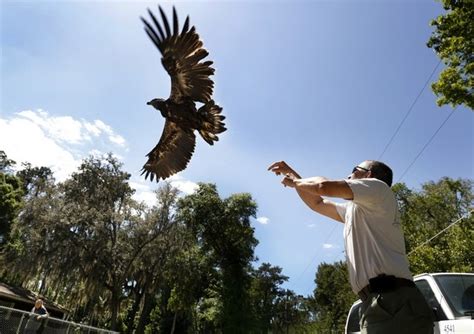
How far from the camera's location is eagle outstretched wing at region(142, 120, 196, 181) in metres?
7.21

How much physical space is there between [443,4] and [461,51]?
58.5 inches

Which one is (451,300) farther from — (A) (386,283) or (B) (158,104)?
(B) (158,104)

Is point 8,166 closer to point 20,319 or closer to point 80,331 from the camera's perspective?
point 80,331

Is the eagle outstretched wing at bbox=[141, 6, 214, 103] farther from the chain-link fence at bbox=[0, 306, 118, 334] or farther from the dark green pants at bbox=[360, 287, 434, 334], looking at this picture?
the chain-link fence at bbox=[0, 306, 118, 334]

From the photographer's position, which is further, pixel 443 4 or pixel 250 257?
pixel 250 257

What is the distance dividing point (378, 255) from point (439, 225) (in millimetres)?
28764

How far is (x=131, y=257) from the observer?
27.3 metres

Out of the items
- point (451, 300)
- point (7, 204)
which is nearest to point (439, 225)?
point (451, 300)

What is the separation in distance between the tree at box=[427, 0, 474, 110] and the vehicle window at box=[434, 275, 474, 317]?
898 cm

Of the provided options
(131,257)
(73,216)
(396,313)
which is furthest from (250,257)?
(396,313)

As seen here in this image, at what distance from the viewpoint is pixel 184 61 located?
6223mm

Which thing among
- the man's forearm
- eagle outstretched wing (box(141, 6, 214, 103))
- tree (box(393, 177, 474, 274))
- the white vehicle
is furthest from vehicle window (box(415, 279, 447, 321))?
tree (box(393, 177, 474, 274))

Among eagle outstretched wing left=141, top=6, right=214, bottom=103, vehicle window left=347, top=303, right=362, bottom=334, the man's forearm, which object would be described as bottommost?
vehicle window left=347, top=303, right=362, bottom=334

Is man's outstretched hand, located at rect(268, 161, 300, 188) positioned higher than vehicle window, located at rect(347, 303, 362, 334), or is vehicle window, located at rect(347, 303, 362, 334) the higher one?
man's outstretched hand, located at rect(268, 161, 300, 188)
